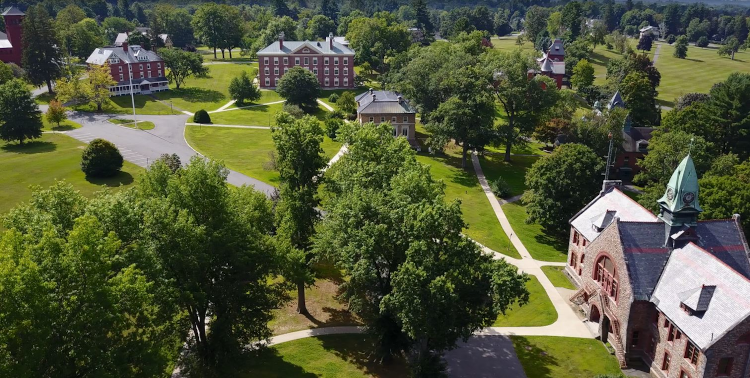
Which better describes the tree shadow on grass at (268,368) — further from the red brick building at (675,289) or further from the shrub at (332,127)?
the shrub at (332,127)

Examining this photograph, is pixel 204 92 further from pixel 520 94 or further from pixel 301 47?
pixel 520 94

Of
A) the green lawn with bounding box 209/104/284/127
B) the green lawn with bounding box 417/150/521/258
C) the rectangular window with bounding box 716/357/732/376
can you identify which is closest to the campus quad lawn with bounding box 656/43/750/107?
the green lawn with bounding box 417/150/521/258

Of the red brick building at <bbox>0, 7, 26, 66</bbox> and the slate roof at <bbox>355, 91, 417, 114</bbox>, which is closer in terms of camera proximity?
the slate roof at <bbox>355, 91, 417, 114</bbox>

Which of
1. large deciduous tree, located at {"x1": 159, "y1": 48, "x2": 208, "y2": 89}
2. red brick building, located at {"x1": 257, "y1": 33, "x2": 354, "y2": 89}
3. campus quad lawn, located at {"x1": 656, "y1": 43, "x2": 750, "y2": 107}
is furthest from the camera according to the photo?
campus quad lawn, located at {"x1": 656, "y1": 43, "x2": 750, "y2": 107}

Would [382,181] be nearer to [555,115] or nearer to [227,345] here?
[227,345]

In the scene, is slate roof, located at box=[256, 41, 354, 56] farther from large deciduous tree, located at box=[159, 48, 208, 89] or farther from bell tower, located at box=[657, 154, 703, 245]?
bell tower, located at box=[657, 154, 703, 245]

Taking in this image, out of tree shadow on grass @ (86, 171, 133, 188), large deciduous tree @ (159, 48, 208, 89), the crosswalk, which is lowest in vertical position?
tree shadow on grass @ (86, 171, 133, 188)

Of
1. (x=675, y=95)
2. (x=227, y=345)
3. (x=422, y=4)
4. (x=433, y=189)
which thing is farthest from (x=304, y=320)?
(x=422, y=4)
